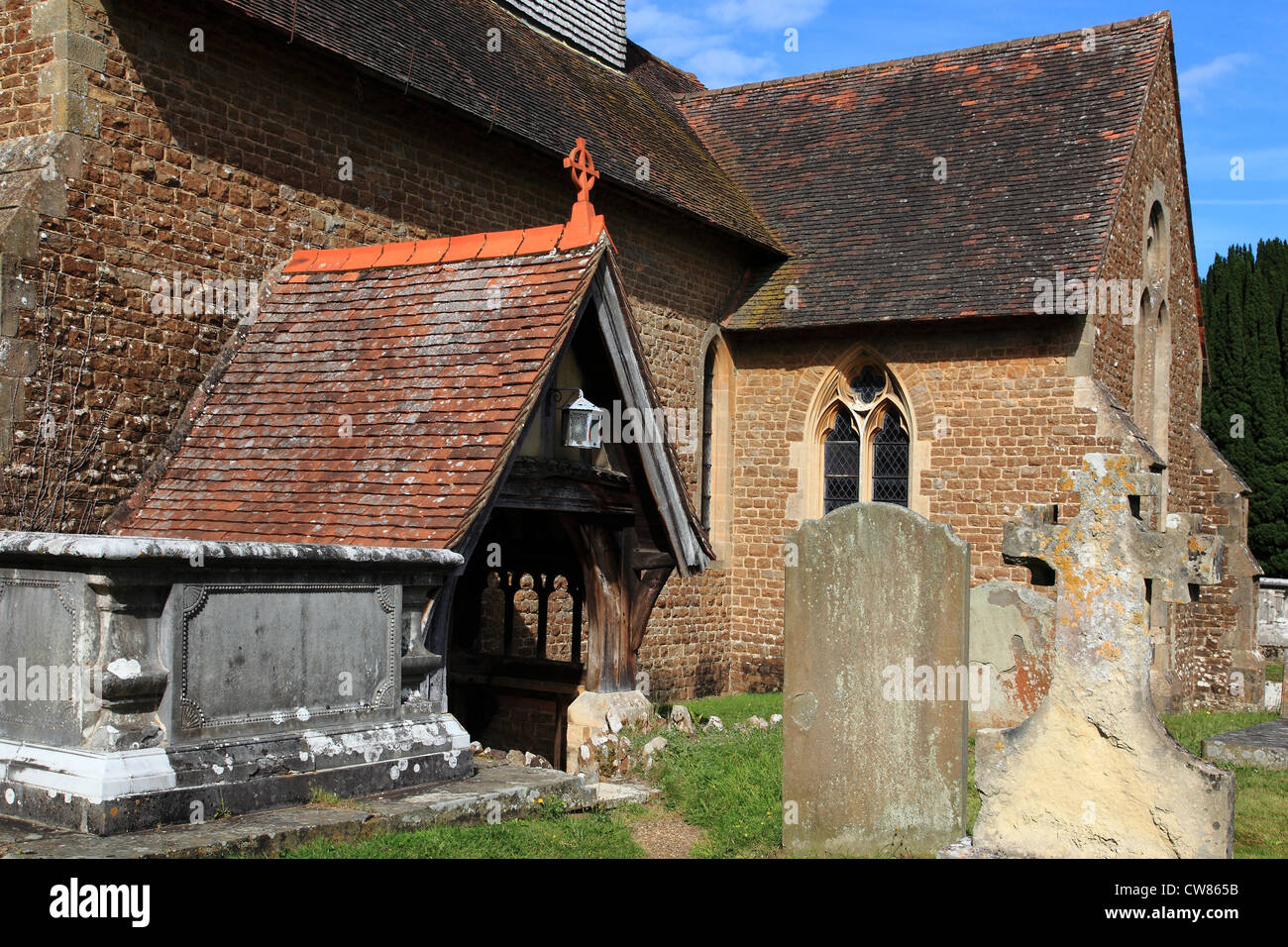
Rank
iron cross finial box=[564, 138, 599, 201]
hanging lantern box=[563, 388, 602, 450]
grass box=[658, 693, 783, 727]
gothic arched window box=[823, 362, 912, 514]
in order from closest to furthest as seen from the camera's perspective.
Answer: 1. hanging lantern box=[563, 388, 602, 450]
2. iron cross finial box=[564, 138, 599, 201]
3. grass box=[658, 693, 783, 727]
4. gothic arched window box=[823, 362, 912, 514]

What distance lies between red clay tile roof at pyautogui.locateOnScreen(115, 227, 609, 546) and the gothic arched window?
916 cm

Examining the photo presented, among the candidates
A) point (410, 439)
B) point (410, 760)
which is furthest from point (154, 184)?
point (410, 760)

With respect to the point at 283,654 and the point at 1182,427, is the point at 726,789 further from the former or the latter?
the point at 1182,427

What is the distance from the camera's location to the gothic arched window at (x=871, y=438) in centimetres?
1694

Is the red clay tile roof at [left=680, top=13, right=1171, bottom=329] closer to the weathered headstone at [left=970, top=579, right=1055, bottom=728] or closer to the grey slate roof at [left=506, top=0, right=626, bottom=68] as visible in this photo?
the grey slate roof at [left=506, top=0, right=626, bottom=68]

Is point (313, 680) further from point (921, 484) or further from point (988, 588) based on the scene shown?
point (921, 484)

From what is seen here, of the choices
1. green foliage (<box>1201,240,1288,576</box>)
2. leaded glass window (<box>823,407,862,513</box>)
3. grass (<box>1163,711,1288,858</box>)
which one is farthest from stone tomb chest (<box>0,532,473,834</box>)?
green foliage (<box>1201,240,1288,576</box>)

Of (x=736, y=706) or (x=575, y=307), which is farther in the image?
(x=736, y=706)

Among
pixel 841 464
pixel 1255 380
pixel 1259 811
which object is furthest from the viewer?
pixel 1255 380

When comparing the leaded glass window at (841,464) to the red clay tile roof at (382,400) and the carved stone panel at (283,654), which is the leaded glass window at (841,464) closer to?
the red clay tile roof at (382,400)

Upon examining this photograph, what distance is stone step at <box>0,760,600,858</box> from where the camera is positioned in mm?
4723

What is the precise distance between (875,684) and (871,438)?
1107 cm

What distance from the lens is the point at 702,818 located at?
23.6 ft

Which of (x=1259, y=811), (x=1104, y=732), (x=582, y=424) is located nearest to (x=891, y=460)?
(x=1259, y=811)
